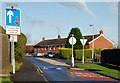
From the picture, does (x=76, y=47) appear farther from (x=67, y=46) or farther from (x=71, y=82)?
(x=71, y=82)

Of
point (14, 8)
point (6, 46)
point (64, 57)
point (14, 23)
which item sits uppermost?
point (14, 8)

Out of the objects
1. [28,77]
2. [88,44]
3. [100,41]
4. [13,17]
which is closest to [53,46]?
[88,44]

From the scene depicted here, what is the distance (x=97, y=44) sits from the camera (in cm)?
5684

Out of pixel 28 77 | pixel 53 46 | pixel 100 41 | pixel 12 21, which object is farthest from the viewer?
pixel 53 46

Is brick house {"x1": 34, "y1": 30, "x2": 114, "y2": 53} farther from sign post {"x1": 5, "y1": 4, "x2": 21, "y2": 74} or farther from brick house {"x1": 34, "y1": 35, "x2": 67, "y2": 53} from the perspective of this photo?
sign post {"x1": 5, "y1": 4, "x2": 21, "y2": 74}

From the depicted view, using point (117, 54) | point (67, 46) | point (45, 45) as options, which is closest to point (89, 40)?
point (67, 46)

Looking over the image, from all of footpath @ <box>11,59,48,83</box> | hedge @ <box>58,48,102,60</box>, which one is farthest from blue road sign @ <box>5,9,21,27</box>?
hedge @ <box>58,48,102,60</box>

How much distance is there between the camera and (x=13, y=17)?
1420 cm

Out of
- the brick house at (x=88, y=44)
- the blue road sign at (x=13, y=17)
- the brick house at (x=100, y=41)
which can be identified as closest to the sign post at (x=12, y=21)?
the blue road sign at (x=13, y=17)

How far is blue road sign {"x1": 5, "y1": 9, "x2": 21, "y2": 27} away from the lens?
13.9m

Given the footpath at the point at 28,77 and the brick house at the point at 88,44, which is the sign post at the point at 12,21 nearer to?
the footpath at the point at 28,77

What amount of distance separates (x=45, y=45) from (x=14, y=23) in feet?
198

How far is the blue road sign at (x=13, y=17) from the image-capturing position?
13945 millimetres

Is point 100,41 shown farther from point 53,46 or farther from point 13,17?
point 13,17
